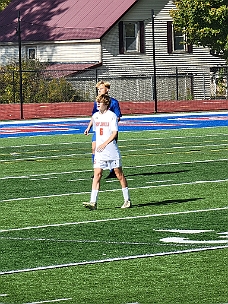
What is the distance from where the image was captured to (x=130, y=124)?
38938 millimetres

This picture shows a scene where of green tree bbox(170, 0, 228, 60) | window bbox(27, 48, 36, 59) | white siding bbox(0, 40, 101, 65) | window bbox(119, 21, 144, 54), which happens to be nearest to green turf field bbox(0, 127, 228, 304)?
green tree bbox(170, 0, 228, 60)

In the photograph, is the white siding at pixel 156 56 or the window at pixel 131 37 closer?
the white siding at pixel 156 56

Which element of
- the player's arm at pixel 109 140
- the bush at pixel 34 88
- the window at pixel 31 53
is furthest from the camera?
the window at pixel 31 53

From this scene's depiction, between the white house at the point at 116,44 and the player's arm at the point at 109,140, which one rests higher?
the white house at the point at 116,44

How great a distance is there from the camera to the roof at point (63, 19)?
6031 cm

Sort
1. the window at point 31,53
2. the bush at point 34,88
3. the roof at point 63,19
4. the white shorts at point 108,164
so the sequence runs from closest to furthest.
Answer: the white shorts at point 108,164 < the bush at point 34,88 < the roof at point 63,19 < the window at point 31,53

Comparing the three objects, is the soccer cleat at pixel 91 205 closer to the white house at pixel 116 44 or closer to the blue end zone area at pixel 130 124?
the blue end zone area at pixel 130 124

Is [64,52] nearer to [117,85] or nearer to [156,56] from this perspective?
[156,56]

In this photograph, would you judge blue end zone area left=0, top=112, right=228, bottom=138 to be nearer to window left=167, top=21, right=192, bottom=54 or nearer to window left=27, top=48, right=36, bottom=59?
window left=167, top=21, right=192, bottom=54

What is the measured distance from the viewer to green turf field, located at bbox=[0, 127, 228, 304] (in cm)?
990

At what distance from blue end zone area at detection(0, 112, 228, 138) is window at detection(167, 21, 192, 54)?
16679mm

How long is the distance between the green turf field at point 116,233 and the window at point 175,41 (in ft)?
123

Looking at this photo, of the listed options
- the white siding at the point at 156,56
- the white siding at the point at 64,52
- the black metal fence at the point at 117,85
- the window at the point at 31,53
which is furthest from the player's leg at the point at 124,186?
the window at the point at 31,53

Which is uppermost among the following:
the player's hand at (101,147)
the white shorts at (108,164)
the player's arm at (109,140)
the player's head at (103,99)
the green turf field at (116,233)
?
the player's head at (103,99)
